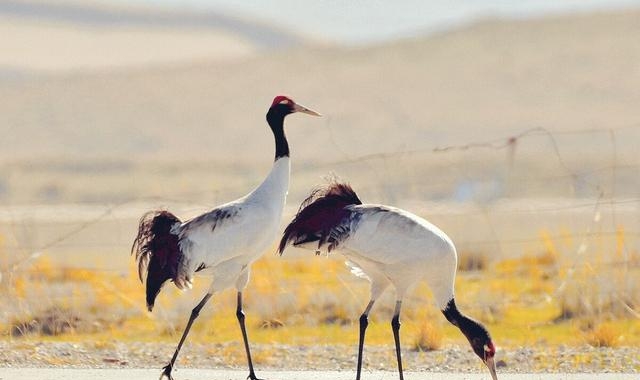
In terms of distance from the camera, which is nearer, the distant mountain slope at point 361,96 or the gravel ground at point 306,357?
the gravel ground at point 306,357

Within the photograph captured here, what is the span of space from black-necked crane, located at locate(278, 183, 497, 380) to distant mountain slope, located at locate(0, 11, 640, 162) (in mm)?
43703

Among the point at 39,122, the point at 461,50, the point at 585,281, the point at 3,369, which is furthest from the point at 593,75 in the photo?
the point at 3,369

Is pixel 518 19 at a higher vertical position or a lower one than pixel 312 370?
higher

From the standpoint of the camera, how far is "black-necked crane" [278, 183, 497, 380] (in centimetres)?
1063

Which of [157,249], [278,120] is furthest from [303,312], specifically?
[157,249]

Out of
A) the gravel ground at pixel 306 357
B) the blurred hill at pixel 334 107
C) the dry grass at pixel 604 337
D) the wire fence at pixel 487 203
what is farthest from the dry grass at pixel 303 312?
the blurred hill at pixel 334 107

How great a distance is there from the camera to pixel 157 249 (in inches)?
444

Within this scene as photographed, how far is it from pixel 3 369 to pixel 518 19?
252 ft

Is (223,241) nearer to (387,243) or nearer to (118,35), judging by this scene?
(387,243)

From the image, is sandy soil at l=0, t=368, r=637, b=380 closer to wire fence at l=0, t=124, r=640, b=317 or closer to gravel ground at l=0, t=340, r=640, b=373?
gravel ground at l=0, t=340, r=640, b=373

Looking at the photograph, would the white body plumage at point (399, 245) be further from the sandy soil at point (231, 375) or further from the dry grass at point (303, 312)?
the dry grass at point (303, 312)

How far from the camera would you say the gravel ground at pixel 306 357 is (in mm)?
11664

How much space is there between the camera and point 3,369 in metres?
11.2

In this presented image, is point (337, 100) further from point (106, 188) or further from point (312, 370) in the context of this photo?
point (312, 370)
